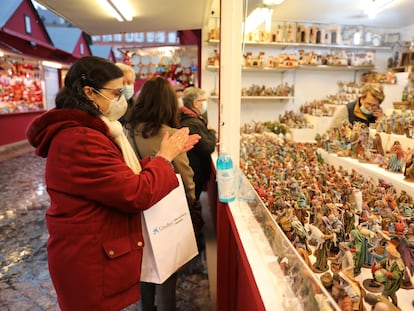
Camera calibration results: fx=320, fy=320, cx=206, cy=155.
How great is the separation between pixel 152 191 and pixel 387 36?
5.11m

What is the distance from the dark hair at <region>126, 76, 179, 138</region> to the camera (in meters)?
1.88

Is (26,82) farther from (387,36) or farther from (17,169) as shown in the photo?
(387,36)

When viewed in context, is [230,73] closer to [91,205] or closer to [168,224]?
[168,224]

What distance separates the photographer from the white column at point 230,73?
1571 millimetres

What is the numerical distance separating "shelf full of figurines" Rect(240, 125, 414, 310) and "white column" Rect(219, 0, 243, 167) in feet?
0.90

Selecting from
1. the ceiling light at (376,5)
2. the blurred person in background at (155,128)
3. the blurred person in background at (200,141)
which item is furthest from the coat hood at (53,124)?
the ceiling light at (376,5)

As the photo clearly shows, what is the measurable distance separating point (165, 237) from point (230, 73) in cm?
86

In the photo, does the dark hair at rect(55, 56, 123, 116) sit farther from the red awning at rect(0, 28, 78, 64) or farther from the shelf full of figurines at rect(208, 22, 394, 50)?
the red awning at rect(0, 28, 78, 64)

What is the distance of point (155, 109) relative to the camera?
1.89m

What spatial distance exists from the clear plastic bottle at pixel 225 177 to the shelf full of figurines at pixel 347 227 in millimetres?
140

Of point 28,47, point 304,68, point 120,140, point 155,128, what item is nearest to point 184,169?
point 155,128

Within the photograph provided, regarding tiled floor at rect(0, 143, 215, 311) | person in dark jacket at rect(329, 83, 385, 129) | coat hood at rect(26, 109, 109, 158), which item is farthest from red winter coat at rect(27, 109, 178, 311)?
person in dark jacket at rect(329, 83, 385, 129)

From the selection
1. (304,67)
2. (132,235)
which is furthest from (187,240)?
(304,67)

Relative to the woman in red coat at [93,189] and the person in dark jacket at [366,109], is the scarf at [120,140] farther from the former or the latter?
the person in dark jacket at [366,109]
